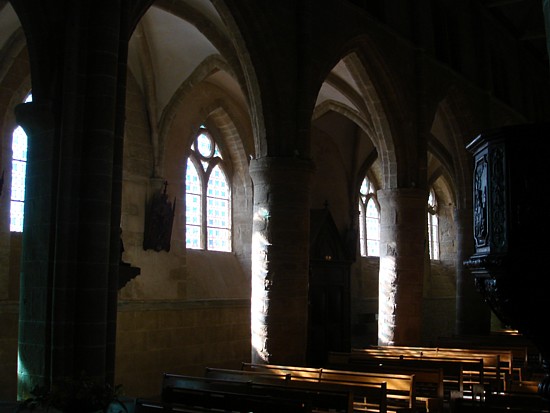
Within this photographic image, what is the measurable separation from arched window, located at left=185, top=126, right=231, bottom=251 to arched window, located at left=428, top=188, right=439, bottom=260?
474 inches

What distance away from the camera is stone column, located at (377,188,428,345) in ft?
49.0

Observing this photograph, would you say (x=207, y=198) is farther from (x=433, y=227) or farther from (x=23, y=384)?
(x=433, y=227)

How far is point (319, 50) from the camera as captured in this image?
41.3 feet

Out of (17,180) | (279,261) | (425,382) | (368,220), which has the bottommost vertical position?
(425,382)

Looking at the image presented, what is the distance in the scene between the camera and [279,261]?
11359mm

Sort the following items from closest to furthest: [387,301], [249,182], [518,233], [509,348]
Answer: [518,233] < [509,348] < [387,301] < [249,182]

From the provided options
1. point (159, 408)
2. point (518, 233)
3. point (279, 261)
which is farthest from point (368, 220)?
point (518, 233)

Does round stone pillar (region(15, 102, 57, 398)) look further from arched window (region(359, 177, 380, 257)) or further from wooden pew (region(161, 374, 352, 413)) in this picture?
arched window (region(359, 177, 380, 257))

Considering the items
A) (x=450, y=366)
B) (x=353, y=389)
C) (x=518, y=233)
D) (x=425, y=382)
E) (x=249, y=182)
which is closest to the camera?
(x=518, y=233)

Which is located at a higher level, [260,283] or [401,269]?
[401,269]

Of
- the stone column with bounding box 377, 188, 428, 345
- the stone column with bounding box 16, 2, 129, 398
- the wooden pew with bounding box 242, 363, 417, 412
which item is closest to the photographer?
the stone column with bounding box 16, 2, 129, 398

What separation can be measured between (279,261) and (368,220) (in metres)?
13.1

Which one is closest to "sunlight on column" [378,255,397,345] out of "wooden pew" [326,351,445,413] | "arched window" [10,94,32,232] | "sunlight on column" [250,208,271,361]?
"sunlight on column" [250,208,271,361]

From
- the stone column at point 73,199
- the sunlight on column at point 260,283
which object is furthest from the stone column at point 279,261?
Answer: the stone column at point 73,199
